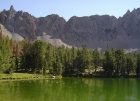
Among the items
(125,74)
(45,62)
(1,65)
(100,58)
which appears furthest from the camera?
(100,58)

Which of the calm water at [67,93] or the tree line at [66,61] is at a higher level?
the tree line at [66,61]

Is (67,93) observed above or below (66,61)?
below

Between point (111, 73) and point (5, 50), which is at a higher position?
point (5, 50)

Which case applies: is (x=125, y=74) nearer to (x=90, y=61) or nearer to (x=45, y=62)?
(x=90, y=61)

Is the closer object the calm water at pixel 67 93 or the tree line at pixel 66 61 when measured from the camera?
the calm water at pixel 67 93

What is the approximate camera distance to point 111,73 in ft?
464

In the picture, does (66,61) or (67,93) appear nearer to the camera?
(67,93)

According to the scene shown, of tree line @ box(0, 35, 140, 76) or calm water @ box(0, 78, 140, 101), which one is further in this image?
tree line @ box(0, 35, 140, 76)

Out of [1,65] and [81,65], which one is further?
[81,65]

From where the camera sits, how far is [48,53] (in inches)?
5261

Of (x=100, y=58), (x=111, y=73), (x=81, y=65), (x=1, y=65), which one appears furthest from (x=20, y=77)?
(x=100, y=58)

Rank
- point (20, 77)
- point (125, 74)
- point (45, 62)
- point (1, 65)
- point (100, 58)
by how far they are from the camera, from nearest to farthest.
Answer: point (1, 65)
point (20, 77)
point (45, 62)
point (125, 74)
point (100, 58)

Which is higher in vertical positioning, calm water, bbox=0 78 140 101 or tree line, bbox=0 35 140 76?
tree line, bbox=0 35 140 76

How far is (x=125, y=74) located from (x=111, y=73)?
7754mm
